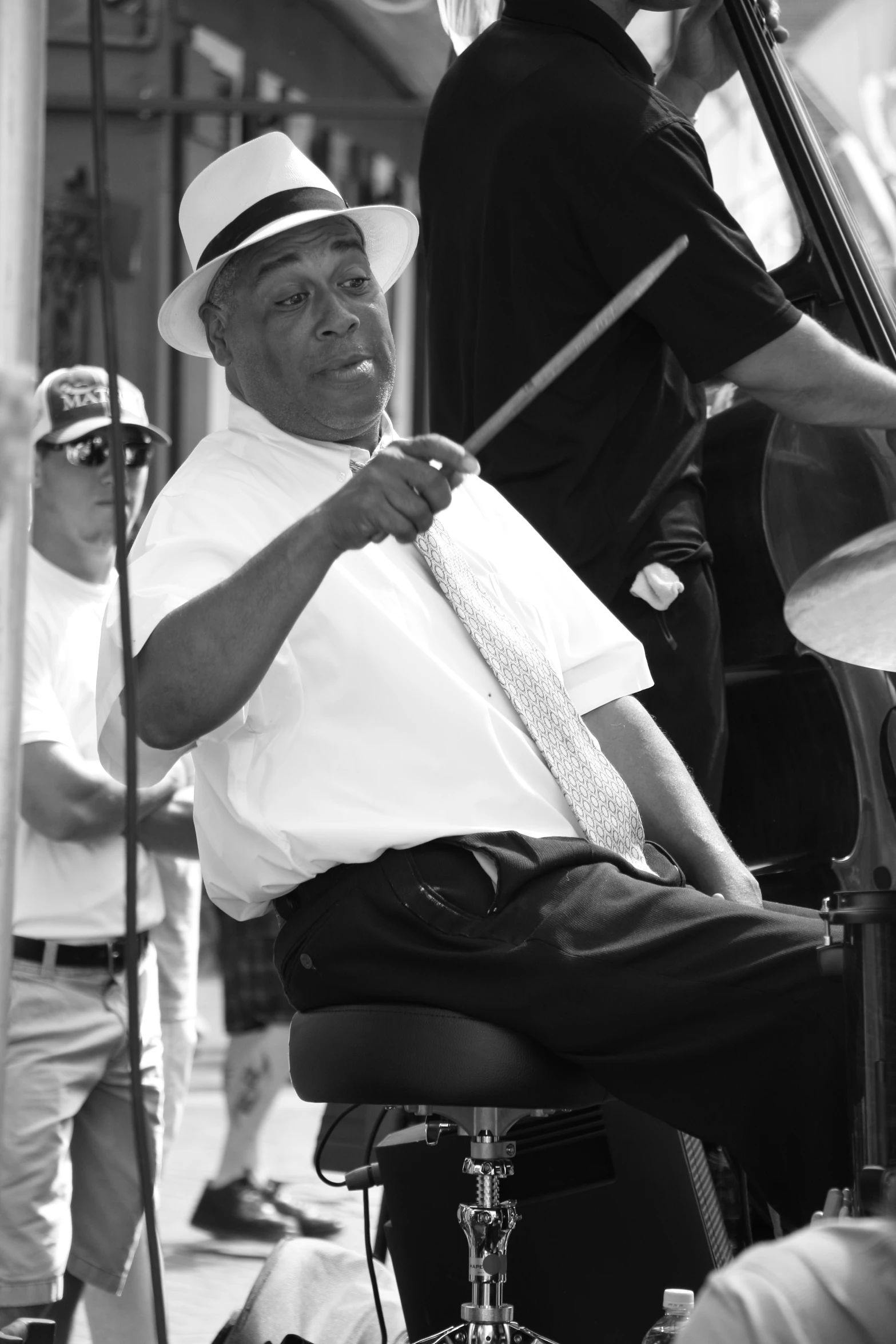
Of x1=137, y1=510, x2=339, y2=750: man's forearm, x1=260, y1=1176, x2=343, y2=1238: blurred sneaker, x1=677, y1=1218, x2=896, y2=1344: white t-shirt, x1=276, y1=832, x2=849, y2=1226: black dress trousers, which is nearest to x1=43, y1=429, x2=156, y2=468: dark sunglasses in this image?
x1=137, y1=510, x2=339, y2=750: man's forearm

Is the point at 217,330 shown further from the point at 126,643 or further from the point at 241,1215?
the point at 241,1215

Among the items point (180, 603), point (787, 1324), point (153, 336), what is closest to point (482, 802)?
point (180, 603)

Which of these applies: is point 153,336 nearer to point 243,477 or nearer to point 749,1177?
point 243,477

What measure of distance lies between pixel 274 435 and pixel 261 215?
0.31m

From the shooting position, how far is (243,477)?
2258 millimetres

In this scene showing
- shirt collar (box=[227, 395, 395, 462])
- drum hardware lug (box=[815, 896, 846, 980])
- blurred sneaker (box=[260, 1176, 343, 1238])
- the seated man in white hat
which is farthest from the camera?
blurred sneaker (box=[260, 1176, 343, 1238])

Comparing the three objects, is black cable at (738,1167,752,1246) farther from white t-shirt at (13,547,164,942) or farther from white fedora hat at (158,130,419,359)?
white fedora hat at (158,130,419,359)

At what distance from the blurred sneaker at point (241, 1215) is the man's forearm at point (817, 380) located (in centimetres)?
261

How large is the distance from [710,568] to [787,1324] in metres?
1.85

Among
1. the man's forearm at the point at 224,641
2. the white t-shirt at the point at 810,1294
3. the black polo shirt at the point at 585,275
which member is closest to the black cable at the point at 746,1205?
the black polo shirt at the point at 585,275

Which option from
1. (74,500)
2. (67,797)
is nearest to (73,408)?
(74,500)

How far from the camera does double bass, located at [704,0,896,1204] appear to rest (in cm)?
252

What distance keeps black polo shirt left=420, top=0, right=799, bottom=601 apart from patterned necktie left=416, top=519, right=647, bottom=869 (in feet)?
1.34

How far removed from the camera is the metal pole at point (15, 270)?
129 centimetres
